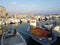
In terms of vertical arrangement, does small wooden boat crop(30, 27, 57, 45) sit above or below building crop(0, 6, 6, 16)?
below

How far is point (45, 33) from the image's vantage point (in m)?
23.6

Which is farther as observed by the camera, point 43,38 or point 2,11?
point 2,11

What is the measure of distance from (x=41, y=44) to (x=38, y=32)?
3.72m

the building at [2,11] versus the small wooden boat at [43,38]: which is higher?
the building at [2,11]

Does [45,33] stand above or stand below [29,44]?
above

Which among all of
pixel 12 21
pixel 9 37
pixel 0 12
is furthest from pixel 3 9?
pixel 9 37

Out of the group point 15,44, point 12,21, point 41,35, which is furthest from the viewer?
point 12,21

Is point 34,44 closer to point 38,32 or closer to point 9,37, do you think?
point 38,32

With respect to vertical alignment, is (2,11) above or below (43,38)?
above

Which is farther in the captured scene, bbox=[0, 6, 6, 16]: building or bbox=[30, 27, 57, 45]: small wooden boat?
bbox=[0, 6, 6, 16]: building

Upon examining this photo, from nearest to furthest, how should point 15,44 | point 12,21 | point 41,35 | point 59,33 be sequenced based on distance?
point 15,44 → point 41,35 → point 59,33 → point 12,21

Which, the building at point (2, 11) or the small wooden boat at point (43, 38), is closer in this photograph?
the small wooden boat at point (43, 38)

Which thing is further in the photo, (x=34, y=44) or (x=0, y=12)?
(x=0, y=12)

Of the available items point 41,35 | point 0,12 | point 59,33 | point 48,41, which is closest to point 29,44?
point 41,35
